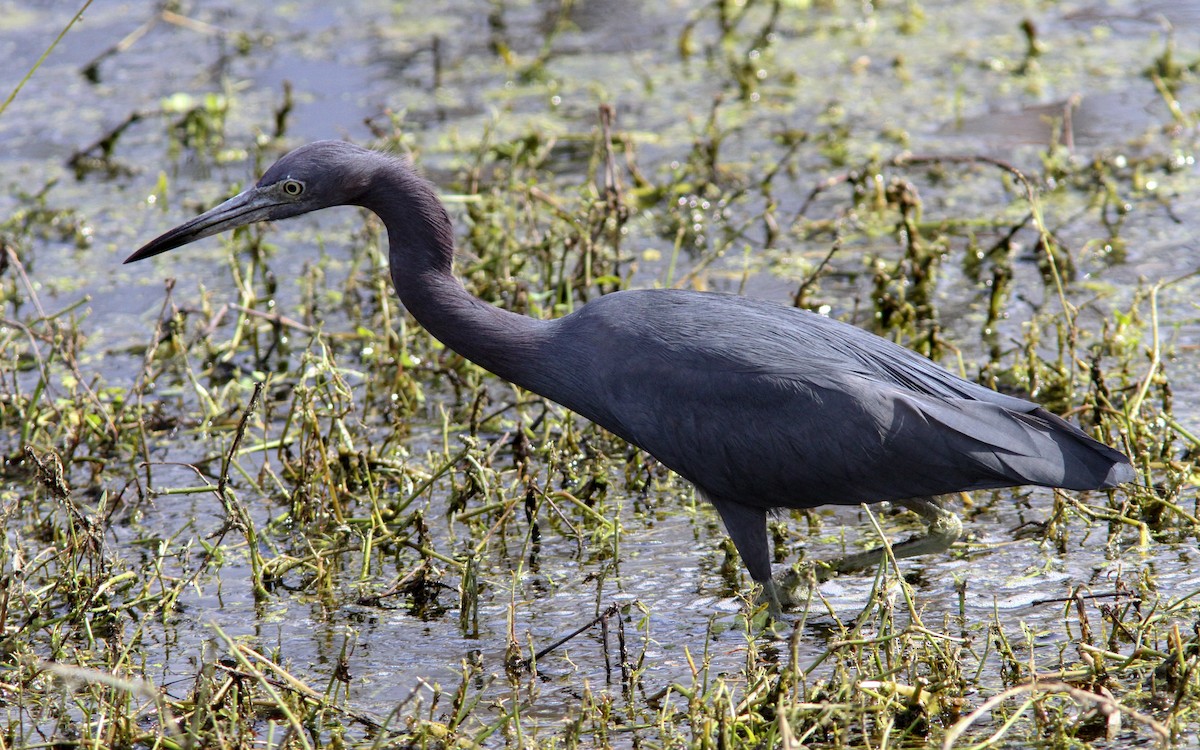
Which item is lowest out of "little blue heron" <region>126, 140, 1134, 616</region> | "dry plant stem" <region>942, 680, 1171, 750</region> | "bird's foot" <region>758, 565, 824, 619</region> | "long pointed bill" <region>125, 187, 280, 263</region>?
"bird's foot" <region>758, 565, 824, 619</region>

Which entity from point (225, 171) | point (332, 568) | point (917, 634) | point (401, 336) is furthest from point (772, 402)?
point (225, 171)

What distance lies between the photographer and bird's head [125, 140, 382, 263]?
15.6ft

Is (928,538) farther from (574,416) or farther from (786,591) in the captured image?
(574,416)

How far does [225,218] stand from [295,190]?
0.25m

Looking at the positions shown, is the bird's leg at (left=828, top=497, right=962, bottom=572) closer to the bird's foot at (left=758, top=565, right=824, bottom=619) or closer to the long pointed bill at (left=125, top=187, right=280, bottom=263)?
the bird's foot at (left=758, top=565, right=824, bottom=619)

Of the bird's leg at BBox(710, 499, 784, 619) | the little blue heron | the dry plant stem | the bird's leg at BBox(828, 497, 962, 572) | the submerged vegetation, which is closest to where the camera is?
the dry plant stem

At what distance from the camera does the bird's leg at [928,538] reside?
4738 mm

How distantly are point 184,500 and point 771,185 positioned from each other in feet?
12.3

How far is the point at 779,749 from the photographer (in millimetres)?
3508

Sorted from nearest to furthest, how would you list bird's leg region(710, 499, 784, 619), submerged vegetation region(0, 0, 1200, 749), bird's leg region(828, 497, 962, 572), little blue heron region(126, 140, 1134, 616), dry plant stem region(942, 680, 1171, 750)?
dry plant stem region(942, 680, 1171, 750) < submerged vegetation region(0, 0, 1200, 749) < little blue heron region(126, 140, 1134, 616) < bird's leg region(710, 499, 784, 619) < bird's leg region(828, 497, 962, 572)

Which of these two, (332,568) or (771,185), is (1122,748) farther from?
(771,185)

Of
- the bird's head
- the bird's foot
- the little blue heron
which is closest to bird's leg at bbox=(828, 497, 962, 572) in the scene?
the little blue heron

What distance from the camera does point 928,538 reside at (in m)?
4.80

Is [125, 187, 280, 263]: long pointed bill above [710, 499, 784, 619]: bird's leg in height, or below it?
above
